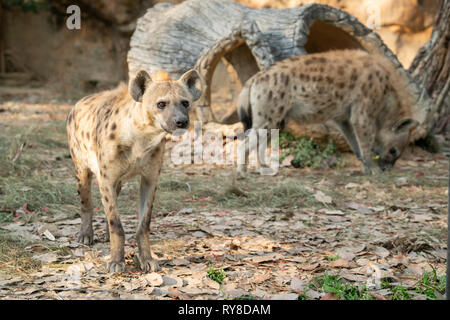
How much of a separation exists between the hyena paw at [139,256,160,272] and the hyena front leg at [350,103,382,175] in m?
3.37

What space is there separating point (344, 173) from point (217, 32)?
7.48 ft

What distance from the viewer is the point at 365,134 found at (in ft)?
18.4

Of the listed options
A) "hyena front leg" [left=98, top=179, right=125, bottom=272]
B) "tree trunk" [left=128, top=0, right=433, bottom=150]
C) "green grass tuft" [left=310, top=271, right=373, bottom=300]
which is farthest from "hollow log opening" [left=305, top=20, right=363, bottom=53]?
"green grass tuft" [left=310, top=271, right=373, bottom=300]

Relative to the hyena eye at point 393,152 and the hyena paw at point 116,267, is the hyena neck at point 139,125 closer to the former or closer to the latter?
the hyena paw at point 116,267

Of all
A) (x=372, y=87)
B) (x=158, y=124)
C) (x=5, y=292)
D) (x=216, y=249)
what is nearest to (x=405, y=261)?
(x=216, y=249)

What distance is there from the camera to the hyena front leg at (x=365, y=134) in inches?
220

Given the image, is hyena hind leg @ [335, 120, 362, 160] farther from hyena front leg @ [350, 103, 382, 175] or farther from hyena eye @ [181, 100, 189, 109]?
hyena eye @ [181, 100, 189, 109]

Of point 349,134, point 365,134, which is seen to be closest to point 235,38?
point 349,134

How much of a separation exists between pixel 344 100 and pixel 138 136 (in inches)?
132

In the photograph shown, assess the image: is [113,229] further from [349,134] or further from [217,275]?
[349,134]

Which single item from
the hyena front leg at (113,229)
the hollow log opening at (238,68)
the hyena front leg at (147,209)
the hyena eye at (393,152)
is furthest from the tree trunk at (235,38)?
the hyena front leg at (113,229)

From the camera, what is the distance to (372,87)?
5625 millimetres

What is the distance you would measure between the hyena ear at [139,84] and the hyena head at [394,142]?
3740 mm

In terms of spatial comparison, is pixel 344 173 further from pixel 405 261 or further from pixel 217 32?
pixel 405 261
